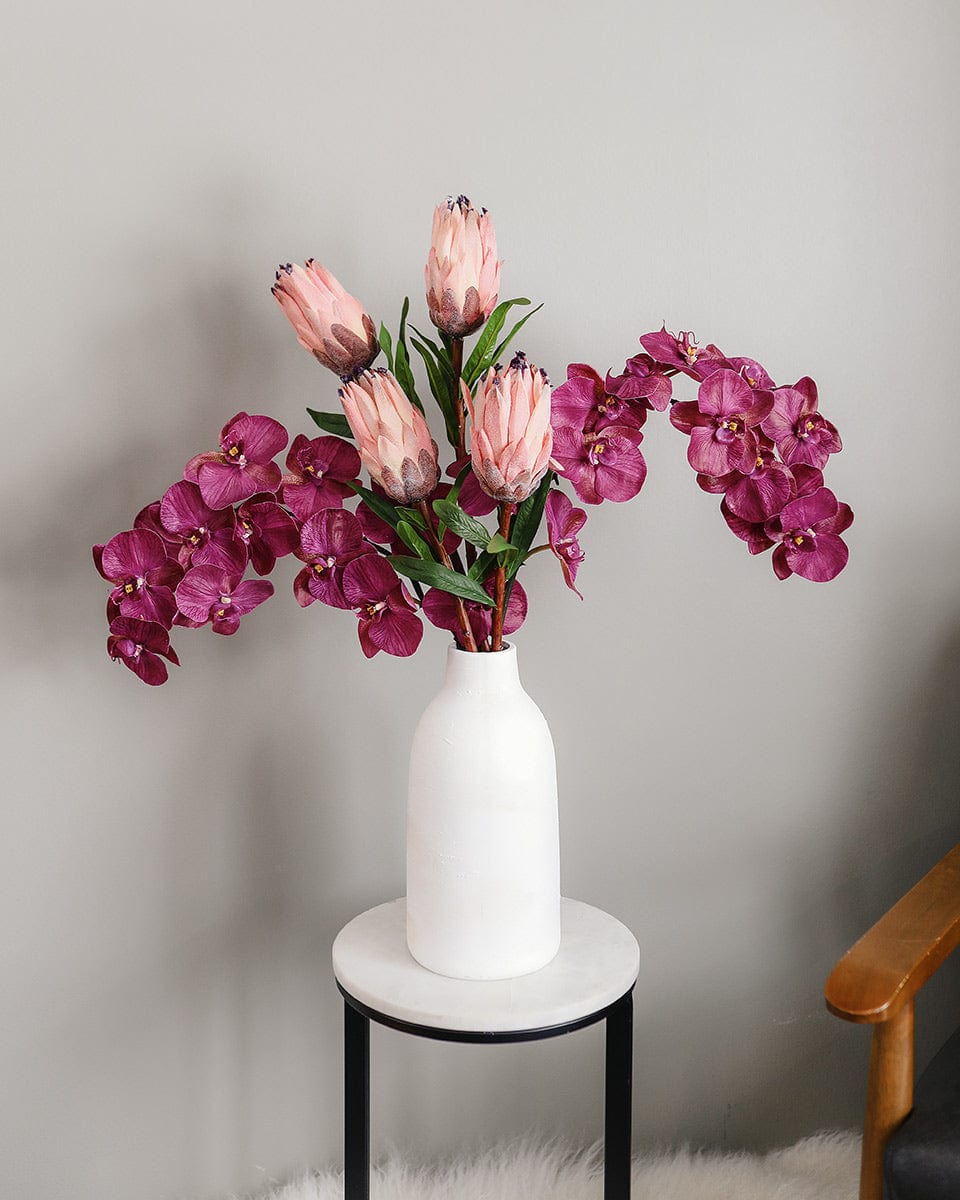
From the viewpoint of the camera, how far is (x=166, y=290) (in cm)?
133

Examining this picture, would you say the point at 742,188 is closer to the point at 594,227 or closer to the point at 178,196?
the point at 594,227

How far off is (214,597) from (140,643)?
0.35 ft

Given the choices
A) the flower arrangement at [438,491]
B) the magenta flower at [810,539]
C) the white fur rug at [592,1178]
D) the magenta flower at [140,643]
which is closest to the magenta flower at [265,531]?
the flower arrangement at [438,491]

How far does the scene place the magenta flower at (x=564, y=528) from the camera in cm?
113

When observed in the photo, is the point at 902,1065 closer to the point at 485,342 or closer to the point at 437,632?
the point at 437,632

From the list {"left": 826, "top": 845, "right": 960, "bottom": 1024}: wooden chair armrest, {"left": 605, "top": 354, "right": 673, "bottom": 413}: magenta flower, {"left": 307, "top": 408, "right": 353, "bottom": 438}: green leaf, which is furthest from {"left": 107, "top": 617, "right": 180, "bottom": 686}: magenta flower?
{"left": 826, "top": 845, "right": 960, "bottom": 1024}: wooden chair armrest

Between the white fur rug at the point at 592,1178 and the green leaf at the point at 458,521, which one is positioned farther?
the white fur rug at the point at 592,1178

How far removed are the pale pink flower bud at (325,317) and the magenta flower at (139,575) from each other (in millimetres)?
260

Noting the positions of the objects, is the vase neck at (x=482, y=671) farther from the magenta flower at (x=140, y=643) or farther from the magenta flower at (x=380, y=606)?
the magenta flower at (x=140, y=643)

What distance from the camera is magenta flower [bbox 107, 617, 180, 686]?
119cm

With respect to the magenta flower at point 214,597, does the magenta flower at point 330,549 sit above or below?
above

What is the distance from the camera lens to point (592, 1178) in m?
1.53

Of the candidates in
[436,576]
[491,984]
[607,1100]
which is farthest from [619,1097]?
[436,576]

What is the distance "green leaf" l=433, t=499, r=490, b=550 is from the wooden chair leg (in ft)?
Result: 2.03
